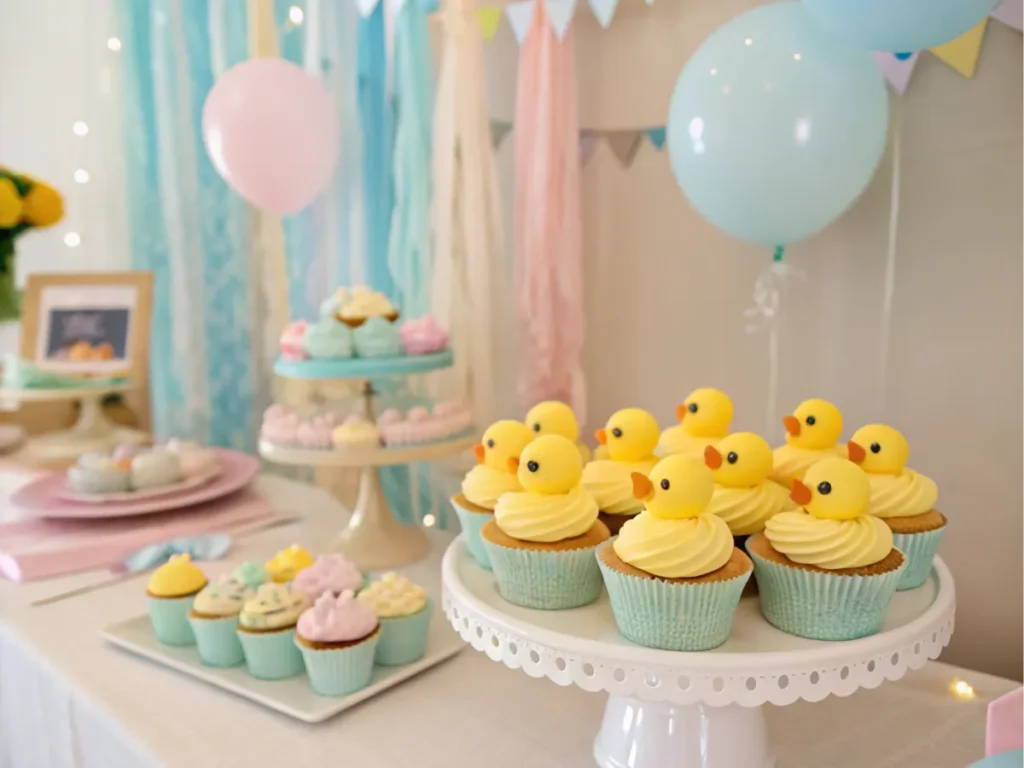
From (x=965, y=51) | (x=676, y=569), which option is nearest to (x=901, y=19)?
(x=965, y=51)

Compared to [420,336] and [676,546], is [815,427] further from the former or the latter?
[420,336]

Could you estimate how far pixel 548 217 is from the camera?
59.2 inches

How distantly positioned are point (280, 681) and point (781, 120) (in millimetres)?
880

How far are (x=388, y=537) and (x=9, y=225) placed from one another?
114cm

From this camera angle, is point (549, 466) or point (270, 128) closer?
point (549, 466)

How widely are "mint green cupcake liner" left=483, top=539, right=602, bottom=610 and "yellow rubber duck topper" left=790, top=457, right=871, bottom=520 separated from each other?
7.8 inches

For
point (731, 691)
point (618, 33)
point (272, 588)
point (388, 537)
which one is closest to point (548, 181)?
point (618, 33)

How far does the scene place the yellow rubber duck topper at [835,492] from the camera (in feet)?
2.43

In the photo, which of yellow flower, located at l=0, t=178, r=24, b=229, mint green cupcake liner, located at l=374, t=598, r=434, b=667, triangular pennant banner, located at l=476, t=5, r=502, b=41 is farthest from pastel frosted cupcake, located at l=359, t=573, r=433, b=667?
yellow flower, located at l=0, t=178, r=24, b=229

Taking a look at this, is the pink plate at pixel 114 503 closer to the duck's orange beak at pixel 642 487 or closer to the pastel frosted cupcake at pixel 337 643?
the pastel frosted cupcake at pixel 337 643

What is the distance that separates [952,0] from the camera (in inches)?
31.8

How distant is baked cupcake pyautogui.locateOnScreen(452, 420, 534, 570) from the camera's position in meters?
0.93

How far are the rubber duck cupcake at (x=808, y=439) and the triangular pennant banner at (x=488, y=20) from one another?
99cm

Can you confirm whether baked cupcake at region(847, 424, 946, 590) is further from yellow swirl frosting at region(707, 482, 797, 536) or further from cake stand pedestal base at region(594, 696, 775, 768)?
cake stand pedestal base at region(594, 696, 775, 768)
